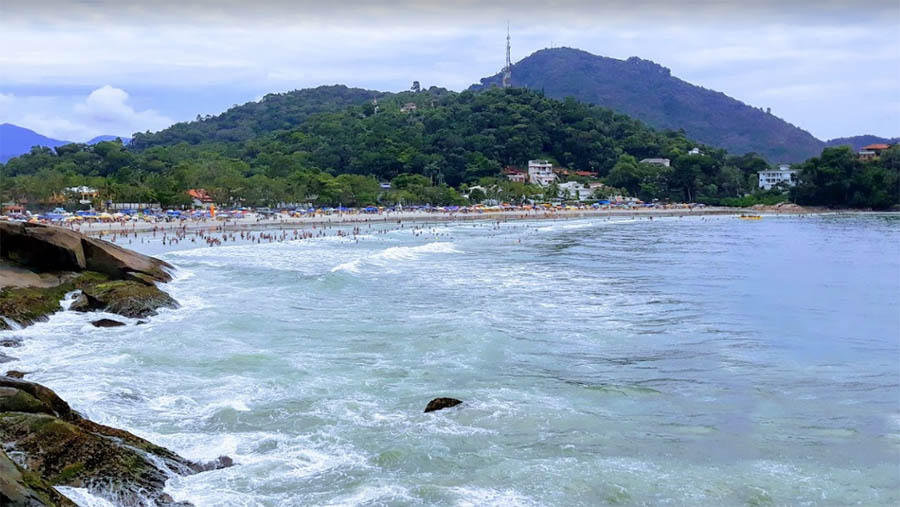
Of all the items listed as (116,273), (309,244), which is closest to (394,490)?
(116,273)

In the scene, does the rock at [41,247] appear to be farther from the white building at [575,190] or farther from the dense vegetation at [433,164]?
the white building at [575,190]

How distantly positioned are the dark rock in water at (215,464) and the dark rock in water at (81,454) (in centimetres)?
5

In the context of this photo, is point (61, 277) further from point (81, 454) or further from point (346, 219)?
point (346, 219)

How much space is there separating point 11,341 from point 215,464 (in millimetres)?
8095

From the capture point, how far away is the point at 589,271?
30.8 metres

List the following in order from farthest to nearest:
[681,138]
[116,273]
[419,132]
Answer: [681,138] < [419,132] < [116,273]

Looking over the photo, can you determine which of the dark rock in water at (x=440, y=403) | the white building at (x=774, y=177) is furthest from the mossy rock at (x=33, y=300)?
the white building at (x=774, y=177)

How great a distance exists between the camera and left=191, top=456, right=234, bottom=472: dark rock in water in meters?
8.61

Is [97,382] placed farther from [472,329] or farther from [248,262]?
[248,262]

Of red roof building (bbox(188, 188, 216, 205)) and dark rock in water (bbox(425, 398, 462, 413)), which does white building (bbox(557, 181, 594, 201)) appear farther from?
dark rock in water (bbox(425, 398, 462, 413))

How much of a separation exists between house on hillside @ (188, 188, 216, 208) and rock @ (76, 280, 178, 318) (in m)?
59.6

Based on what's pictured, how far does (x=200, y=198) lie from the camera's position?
78.8m

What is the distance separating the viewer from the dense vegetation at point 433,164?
78.8 meters

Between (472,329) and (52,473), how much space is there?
430 inches
